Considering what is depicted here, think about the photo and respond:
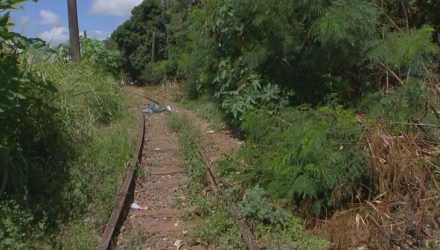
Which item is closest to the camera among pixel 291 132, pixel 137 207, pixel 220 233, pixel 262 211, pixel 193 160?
pixel 220 233

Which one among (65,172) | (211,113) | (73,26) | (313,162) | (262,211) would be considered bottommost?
(211,113)

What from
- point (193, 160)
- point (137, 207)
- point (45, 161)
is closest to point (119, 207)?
point (137, 207)

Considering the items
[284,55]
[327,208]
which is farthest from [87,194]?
[284,55]

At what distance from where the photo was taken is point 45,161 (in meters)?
8.72

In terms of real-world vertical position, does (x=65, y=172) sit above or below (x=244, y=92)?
below

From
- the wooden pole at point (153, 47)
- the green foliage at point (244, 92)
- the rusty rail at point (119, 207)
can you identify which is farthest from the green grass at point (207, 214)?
the wooden pole at point (153, 47)

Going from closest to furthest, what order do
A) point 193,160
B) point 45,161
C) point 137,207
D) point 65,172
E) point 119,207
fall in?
1. point 119,207
2. point 137,207
3. point 65,172
4. point 45,161
5. point 193,160

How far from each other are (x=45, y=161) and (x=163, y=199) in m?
1.95

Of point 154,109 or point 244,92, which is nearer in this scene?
point 244,92

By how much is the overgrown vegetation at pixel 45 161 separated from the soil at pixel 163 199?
1.38ft

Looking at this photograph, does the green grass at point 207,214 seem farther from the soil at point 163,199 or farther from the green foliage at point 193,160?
the soil at point 163,199

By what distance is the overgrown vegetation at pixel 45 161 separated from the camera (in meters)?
6.34

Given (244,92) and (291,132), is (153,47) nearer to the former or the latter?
(244,92)

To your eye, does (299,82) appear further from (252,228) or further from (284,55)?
(252,228)
